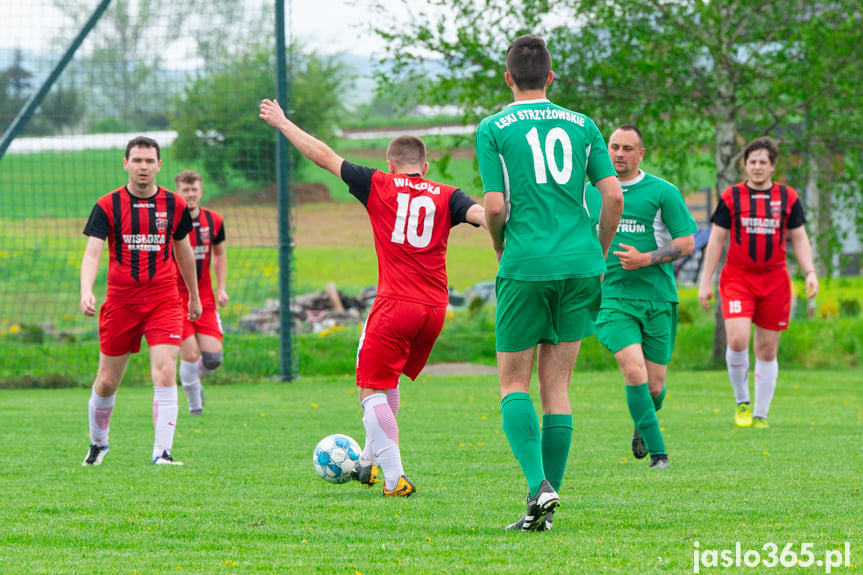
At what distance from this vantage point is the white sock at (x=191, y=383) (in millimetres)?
10297

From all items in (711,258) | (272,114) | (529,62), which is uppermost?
(529,62)

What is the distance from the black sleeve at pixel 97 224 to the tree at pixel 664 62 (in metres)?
10.1

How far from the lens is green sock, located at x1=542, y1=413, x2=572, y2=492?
16.0 ft

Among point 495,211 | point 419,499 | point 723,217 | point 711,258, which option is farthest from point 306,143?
point 723,217

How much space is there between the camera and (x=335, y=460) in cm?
592

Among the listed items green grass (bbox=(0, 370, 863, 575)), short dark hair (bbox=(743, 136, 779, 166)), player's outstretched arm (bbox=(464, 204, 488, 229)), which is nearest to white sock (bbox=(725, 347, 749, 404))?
green grass (bbox=(0, 370, 863, 575))

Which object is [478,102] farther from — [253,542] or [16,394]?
[253,542]

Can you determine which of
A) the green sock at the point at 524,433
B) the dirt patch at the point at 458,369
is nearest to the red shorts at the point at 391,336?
the green sock at the point at 524,433

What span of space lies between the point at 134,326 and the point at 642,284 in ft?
11.0

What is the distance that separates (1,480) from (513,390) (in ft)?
11.0

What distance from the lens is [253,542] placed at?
14.4 feet

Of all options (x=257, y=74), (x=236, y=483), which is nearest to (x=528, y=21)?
(x=257, y=74)

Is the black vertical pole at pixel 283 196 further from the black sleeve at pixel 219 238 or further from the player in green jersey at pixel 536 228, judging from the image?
the player in green jersey at pixel 536 228

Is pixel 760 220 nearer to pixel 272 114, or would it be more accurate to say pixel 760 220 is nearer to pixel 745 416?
pixel 745 416
